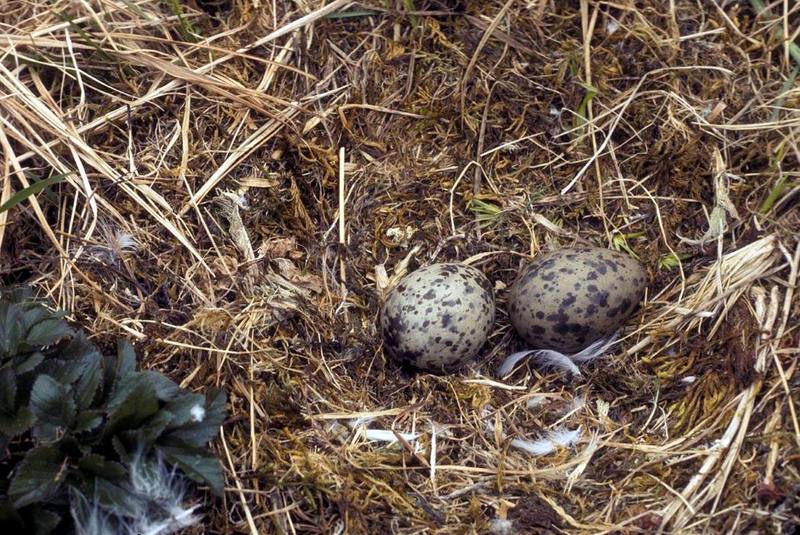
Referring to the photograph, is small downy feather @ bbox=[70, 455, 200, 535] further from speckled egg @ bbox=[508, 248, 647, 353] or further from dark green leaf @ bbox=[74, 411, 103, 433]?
speckled egg @ bbox=[508, 248, 647, 353]

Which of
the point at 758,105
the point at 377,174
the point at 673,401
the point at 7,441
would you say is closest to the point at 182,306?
the point at 7,441

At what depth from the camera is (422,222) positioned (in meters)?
2.33

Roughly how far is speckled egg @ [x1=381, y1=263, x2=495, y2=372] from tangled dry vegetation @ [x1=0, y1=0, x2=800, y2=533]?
0.10 m


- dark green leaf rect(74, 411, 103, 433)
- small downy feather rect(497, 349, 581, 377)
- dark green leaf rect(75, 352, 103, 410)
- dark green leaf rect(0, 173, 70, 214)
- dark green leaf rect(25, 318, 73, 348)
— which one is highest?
dark green leaf rect(0, 173, 70, 214)

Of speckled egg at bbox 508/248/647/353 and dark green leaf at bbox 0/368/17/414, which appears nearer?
dark green leaf at bbox 0/368/17/414

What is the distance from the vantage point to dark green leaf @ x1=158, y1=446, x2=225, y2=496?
1.66 meters

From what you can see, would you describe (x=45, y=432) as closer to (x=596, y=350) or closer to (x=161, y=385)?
(x=161, y=385)

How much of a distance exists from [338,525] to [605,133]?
1502 millimetres

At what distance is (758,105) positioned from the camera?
7.53 ft

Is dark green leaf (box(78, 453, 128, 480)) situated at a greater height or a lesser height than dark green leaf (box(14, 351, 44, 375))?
lesser

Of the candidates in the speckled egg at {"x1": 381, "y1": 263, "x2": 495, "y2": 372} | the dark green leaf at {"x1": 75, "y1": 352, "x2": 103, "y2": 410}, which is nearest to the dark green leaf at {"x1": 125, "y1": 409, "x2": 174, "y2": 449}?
the dark green leaf at {"x1": 75, "y1": 352, "x2": 103, "y2": 410}

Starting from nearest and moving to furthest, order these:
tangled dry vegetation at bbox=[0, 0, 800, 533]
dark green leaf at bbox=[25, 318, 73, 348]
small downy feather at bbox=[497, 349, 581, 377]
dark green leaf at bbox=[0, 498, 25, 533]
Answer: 1. dark green leaf at bbox=[0, 498, 25, 533]
2. dark green leaf at bbox=[25, 318, 73, 348]
3. tangled dry vegetation at bbox=[0, 0, 800, 533]
4. small downy feather at bbox=[497, 349, 581, 377]

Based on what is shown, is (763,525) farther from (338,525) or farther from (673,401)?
(338,525)

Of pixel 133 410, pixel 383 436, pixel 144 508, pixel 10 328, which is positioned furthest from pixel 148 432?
pixel 383 436
